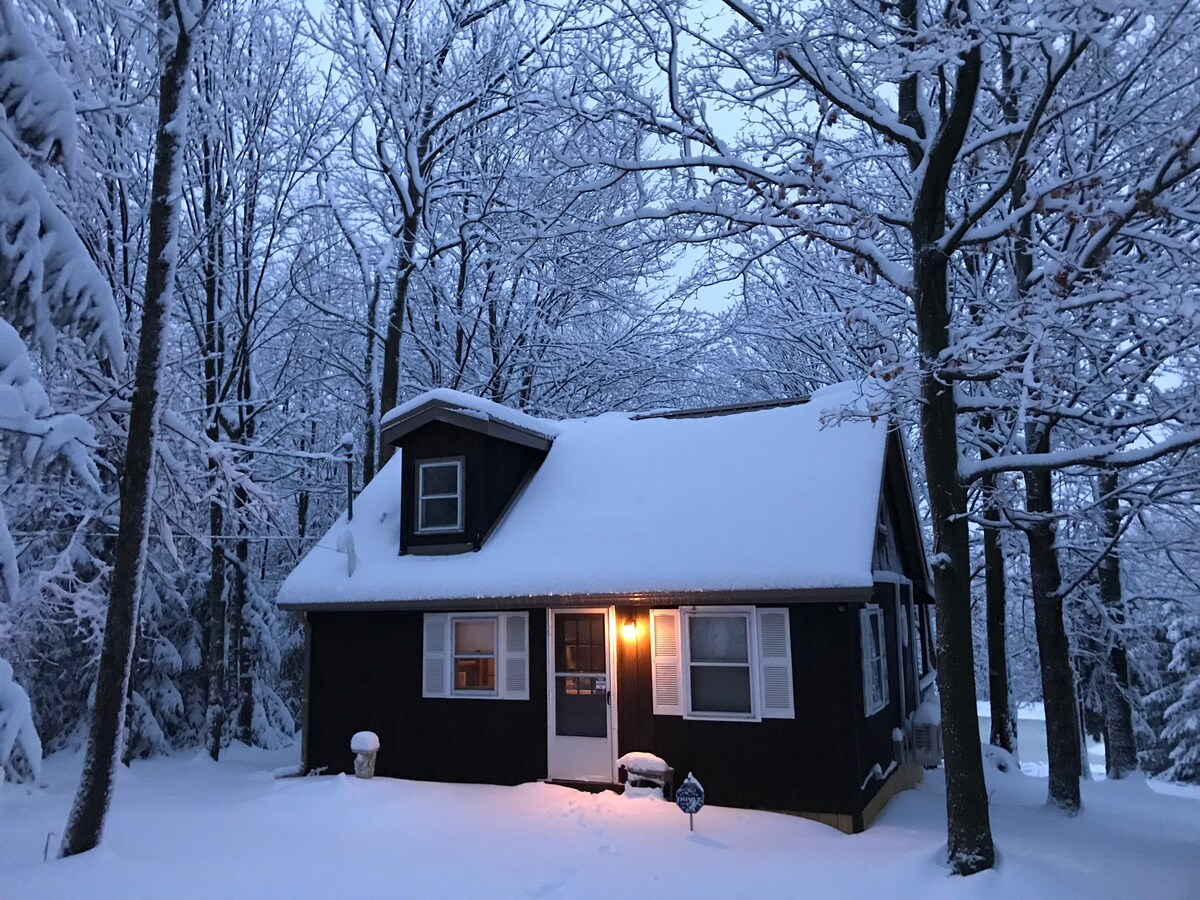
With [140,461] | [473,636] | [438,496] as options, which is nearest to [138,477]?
[140,461]

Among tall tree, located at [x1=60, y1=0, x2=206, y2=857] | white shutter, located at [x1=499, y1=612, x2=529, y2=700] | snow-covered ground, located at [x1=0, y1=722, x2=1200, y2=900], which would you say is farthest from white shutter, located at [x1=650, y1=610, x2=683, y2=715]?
tall tree, located at [x1=60, y1=0, x2=206, y2=857]

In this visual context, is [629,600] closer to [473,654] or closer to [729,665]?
[729,665]

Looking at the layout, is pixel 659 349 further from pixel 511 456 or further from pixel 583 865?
pixel 583 865

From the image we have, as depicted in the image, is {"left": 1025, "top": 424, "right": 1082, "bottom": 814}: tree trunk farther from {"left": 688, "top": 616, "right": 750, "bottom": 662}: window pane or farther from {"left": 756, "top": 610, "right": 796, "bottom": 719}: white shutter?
{"left": 688, "top": 616, "right": 750, "bottom": 662}: window pane

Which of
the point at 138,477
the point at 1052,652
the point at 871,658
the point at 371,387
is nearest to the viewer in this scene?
the point at 138,477

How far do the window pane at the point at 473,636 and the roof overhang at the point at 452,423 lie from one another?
2.94 metres

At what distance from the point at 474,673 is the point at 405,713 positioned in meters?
1.28

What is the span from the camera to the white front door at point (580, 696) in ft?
38.0

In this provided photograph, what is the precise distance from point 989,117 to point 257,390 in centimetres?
1813

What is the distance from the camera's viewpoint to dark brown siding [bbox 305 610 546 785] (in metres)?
12.1

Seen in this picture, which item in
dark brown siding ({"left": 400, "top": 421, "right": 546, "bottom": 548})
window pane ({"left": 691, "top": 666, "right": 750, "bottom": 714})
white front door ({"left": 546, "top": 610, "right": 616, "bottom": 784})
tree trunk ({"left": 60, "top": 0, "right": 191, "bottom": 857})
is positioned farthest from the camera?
dark brown siding ({"left": 400, "top": 421, "right": 546, "bottom": 548})

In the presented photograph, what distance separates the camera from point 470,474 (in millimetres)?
13375

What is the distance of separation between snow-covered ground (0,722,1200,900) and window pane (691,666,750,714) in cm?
128

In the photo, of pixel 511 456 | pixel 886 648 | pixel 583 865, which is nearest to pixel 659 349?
pixel 511 456
